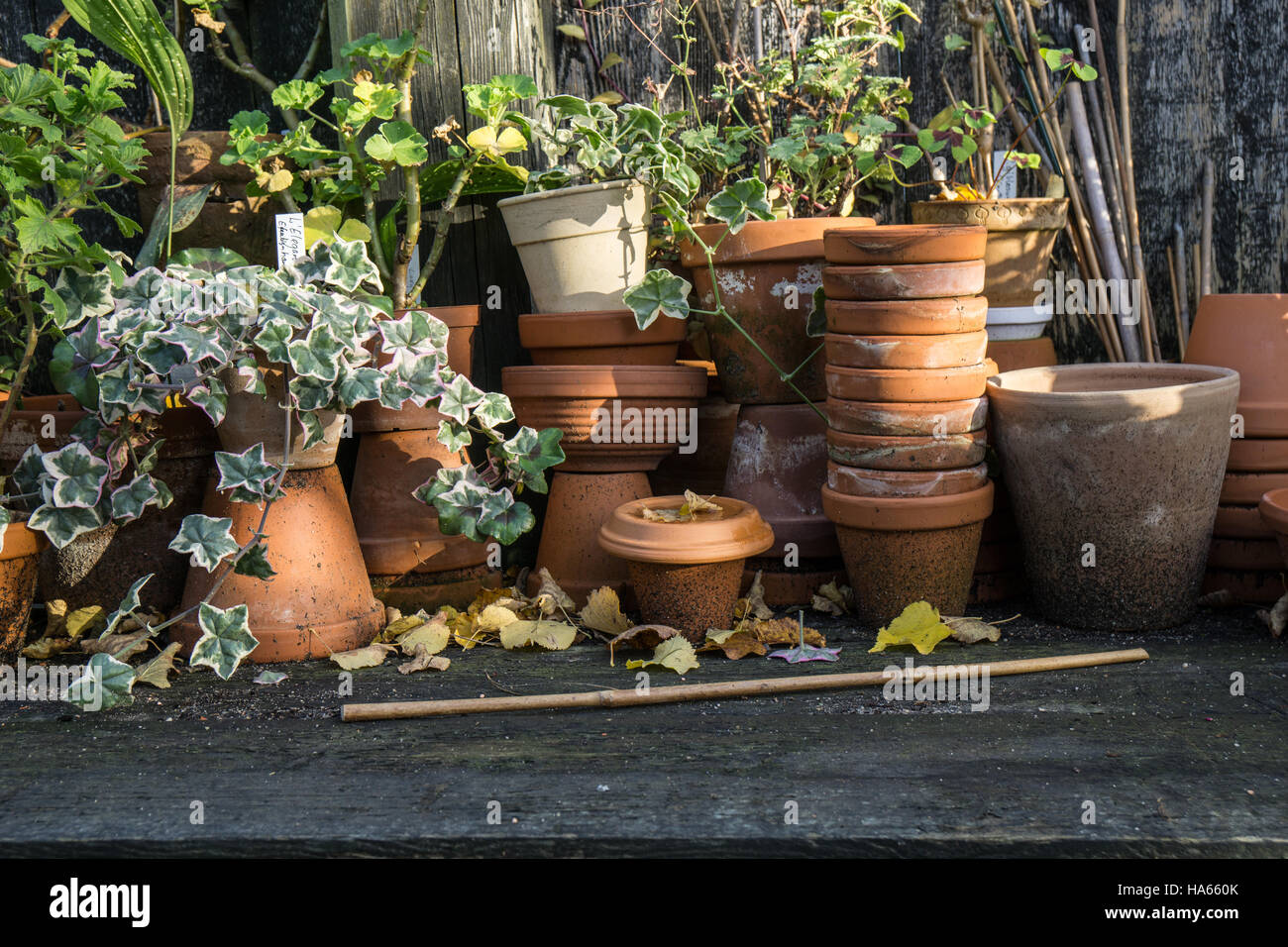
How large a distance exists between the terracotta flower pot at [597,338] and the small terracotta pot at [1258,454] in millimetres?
1323

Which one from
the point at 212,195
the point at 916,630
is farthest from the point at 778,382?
the point at 212,195

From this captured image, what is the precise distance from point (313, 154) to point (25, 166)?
0.65 m

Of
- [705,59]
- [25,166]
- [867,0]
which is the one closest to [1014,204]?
[867,0]

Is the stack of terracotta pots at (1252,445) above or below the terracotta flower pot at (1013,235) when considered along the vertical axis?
below

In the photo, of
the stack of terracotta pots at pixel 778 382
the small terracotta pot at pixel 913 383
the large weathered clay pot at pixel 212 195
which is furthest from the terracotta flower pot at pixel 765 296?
the large weathered clay pot at pixel 212 195

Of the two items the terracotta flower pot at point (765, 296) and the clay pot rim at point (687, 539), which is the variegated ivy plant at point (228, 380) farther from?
the terracotta flower pot at point (765, 296)

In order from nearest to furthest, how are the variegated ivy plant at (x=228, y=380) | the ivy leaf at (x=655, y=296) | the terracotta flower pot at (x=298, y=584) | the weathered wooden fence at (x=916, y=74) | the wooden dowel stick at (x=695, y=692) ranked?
the wooden dowel stick at (x=695, y=692) < the variegated ivy plant at (x=228, y=380) < the terracotta flower pot at (x=298, y=584) < the ivy leaf at (x=655, y=296) < the weathered wooden fence at (x=916, y=74)

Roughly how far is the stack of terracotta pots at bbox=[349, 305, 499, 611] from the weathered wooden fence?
0.53 meters

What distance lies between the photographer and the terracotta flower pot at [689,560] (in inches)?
94.7

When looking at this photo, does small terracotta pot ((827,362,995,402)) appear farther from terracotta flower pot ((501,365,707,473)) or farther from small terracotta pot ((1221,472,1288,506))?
small terracotta pot ((1221,472,1288,506))

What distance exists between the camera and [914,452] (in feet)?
8.10

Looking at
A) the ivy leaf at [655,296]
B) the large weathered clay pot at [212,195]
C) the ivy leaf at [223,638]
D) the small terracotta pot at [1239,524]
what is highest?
the large weathered clay pot at [212,195]

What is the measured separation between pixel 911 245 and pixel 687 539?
2.56ft

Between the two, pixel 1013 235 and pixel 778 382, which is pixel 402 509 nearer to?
pixel 778 382
